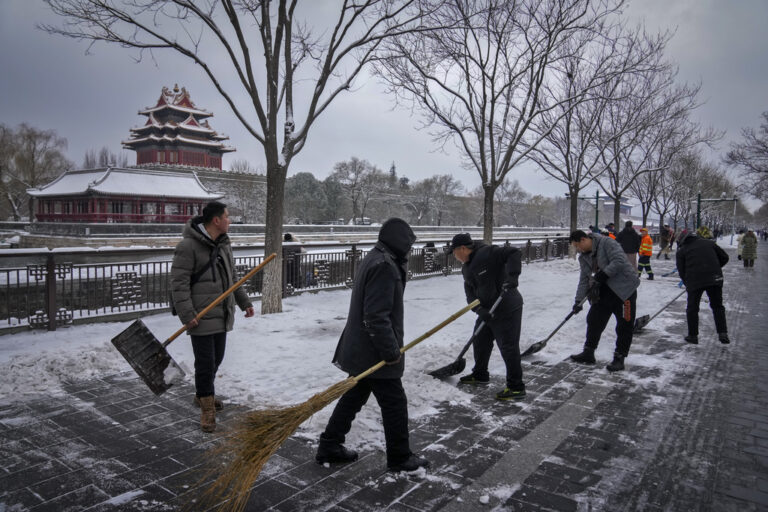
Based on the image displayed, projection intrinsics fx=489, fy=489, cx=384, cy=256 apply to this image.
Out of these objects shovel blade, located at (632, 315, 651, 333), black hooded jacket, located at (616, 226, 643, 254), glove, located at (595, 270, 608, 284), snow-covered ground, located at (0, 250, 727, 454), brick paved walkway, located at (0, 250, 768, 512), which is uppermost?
black hooded jacket, located at (616, 226, 643, 254)

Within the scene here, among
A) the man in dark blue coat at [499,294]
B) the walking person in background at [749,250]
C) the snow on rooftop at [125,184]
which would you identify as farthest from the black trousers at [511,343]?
the snow on rooftop at [125,184]

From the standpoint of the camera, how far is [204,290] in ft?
13.2

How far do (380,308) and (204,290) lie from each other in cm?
173

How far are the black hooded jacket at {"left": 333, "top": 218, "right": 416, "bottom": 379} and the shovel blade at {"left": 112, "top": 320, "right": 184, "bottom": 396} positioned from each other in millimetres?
1620

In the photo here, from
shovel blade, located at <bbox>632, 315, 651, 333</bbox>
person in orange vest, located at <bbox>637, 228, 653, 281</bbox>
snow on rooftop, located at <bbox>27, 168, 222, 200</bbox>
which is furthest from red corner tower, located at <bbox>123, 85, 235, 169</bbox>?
shovel blade, located at <bbox>632, 315, 651, 333</bbox>

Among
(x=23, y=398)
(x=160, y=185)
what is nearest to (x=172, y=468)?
(x=23, y=398)

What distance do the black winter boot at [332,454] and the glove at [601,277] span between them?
3.85 m

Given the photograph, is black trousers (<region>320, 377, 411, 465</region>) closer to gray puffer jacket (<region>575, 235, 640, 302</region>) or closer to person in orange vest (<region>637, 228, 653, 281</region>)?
gray puffer jacket (<region>575, 235, 640, 302</region>)

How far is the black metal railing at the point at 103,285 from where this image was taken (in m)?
7.17

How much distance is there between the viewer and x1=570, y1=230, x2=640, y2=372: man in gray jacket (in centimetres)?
577

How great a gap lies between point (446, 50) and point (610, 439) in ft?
37.6

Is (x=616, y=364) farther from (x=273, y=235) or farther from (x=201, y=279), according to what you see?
(x=273, y=235)

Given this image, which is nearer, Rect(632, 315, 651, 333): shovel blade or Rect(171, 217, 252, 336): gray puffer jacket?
Rect(171, 217, 252, 336): gray puffer jacket

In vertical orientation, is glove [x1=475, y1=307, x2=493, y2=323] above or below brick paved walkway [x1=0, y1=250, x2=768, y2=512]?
above
